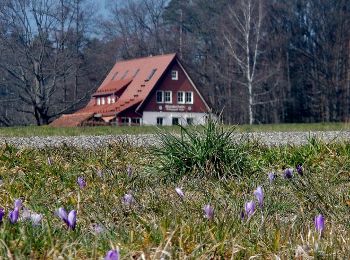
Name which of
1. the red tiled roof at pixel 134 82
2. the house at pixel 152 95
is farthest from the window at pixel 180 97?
the red tiled roof at pixel 134 82

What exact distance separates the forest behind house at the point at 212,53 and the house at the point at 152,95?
1.57 m

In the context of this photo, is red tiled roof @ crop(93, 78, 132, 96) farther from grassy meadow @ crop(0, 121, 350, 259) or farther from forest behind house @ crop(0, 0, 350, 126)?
grassy meadow @ crop(0, 121, 350, 259)

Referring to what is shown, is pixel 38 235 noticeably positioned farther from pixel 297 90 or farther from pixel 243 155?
pixel 297 90

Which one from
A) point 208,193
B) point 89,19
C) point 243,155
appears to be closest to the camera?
point 208,193

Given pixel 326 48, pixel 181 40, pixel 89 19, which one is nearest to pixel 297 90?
pixel 326 48

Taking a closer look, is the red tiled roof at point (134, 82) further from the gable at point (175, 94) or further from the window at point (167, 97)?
the window at point (167, 97)

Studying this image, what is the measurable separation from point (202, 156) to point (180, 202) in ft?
4.88

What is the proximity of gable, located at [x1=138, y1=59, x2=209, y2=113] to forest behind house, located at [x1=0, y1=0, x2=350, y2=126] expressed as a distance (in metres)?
0.95

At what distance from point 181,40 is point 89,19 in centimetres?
1814

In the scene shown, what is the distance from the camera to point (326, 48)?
177ft

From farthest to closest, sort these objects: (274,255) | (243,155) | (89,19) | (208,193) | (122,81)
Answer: (122,81) → (89,19) → (243,155) → (208,193) → (274,255)

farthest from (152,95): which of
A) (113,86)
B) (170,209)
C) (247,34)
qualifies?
(170,209)

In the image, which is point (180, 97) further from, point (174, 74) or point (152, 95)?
point (152, 95)

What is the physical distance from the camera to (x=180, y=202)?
132 inches
